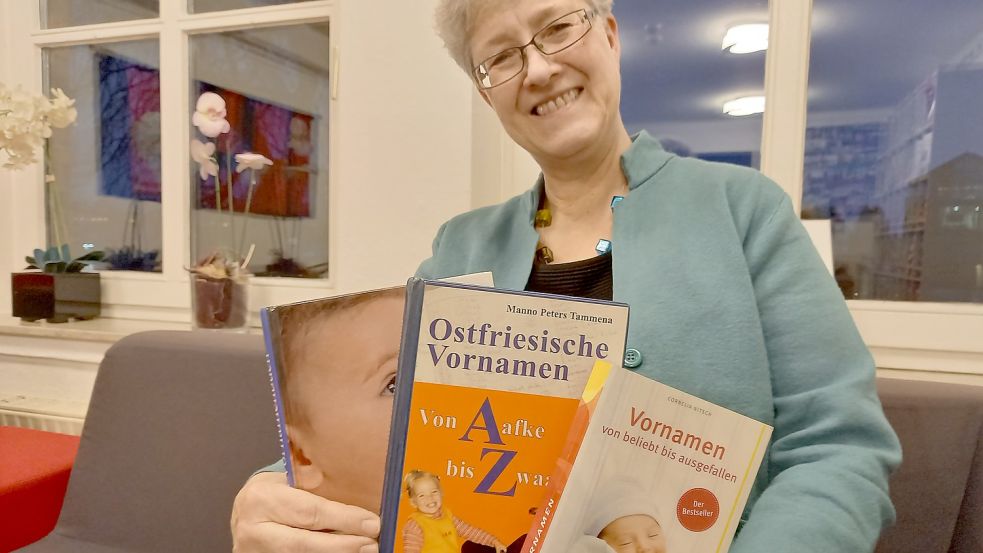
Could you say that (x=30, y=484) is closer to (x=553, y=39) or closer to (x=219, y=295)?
(x=219, y=295)

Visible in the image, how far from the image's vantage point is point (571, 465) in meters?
0.47

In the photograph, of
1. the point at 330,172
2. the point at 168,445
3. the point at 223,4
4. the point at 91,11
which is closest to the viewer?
the point at 168,445

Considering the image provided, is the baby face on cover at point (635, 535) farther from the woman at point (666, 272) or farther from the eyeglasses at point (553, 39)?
the eyeglasses at point (553, 39)

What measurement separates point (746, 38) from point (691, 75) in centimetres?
16

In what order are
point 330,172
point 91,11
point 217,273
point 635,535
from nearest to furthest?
point 635,535 → point 217,273 → point 330,172 → point 91,11

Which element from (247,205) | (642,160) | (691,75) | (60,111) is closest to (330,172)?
(247,205)

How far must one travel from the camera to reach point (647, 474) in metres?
0.49

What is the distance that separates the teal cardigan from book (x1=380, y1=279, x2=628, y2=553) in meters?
0.25

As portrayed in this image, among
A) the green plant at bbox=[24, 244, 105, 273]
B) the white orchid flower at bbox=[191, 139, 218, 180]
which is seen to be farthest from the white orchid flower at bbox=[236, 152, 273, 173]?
the green plant at bbox=[24, 244, 105, 273]

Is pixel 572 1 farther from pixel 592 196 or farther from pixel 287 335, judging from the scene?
pixel 287 335

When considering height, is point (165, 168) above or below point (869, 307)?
above

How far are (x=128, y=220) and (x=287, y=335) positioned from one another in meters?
1.96

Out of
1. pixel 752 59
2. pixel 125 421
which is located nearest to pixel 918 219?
pixel 752 59

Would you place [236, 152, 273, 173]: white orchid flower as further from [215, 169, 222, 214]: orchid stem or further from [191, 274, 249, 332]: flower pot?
[191, 274, 249, 332]: flower pot
